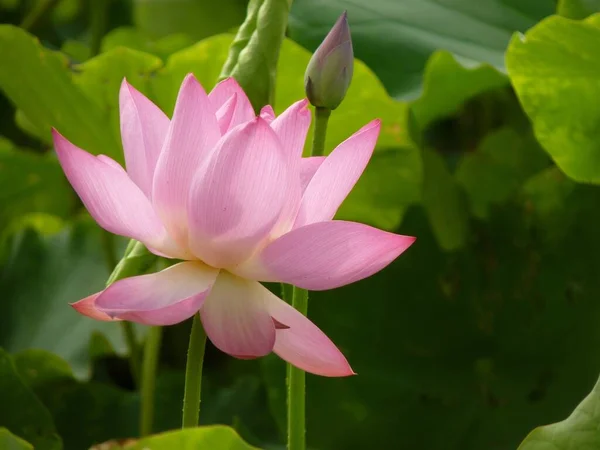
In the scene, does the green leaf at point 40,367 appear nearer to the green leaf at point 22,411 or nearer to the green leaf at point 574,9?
the green leaf at point 22,411

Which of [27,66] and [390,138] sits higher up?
[27,66]

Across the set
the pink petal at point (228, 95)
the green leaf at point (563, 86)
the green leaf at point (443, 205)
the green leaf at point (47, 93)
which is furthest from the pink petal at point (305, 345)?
the green leaf at point (443, 205)

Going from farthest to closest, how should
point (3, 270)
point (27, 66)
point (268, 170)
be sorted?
point (3, 270), point (27, 66), point (268, 170)

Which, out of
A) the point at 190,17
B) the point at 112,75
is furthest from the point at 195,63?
the point at 190,17

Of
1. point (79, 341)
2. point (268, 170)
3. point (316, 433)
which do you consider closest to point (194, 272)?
point (268, 170)

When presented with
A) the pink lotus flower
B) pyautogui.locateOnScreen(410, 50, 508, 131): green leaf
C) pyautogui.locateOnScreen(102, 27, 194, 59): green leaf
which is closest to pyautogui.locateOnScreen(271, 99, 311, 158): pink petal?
the pink lotus flower

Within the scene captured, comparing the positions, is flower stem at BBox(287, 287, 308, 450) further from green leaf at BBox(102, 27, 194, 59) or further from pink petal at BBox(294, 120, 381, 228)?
green leaf at BBox(102, 27, 194, 59)

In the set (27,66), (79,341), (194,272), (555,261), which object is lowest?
(79,341)

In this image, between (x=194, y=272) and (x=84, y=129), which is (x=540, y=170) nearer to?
(x=84, y=129)
